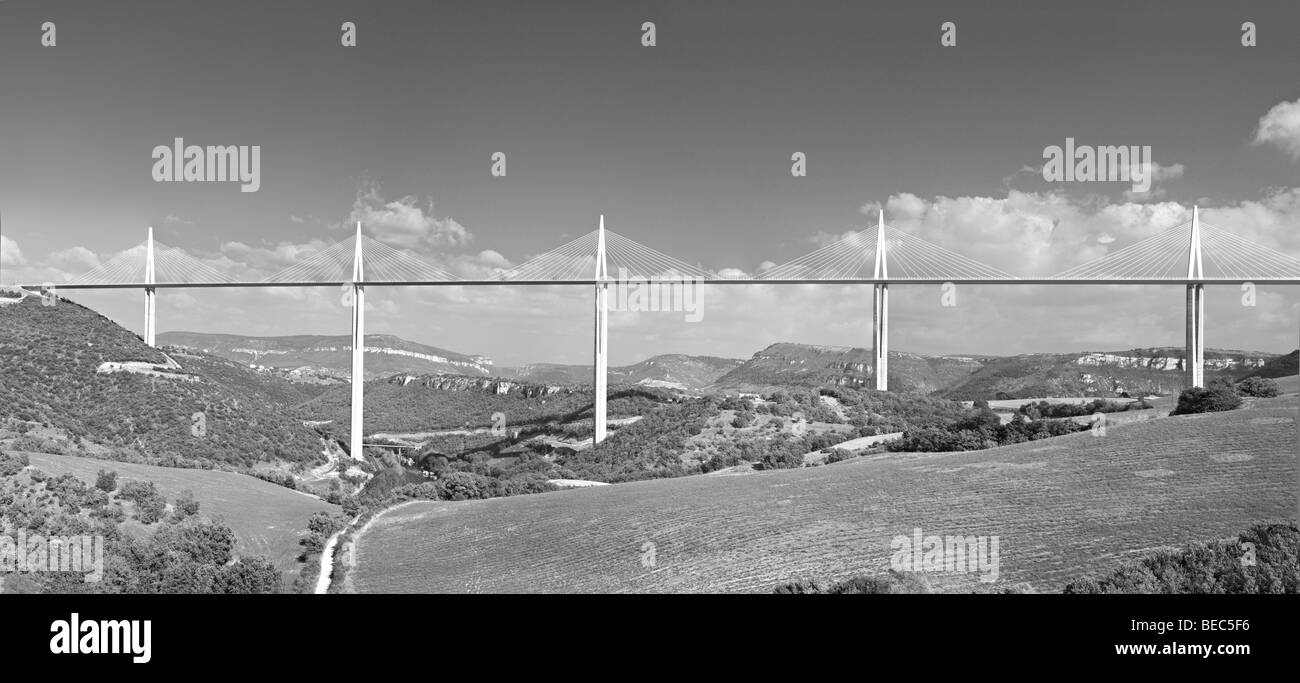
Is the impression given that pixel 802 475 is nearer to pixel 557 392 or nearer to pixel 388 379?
pixel 557 392

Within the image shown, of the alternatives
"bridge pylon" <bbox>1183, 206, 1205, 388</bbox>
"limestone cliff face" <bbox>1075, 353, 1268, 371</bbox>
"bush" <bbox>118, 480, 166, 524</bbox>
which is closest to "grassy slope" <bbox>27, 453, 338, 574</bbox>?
"bush" <bbox>118, 480, 166, 524</bbox>

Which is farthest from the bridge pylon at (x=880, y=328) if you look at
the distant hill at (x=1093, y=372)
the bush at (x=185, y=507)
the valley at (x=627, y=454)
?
the bush at (x=185, y=507)

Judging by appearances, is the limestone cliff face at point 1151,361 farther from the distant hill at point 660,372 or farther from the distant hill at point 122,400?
the distant hill at point 122,400

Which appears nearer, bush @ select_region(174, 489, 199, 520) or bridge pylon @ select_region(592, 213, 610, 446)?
bush @ select_region(174, 489, 199, 520)

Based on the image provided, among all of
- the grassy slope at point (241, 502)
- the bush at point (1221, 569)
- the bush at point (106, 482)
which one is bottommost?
the grassy slope at point (241, 502)

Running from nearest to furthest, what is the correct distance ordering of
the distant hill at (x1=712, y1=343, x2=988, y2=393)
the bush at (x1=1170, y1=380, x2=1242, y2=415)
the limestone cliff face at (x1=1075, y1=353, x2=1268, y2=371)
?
1. the bush at (x1=1170, y1=380, x2=1242, y2=415)
2. the limestone cliff face at (x1=1075, y1=353, x2=1268, y2=371)
3. the distant hill at (x1=712, y1=343, x2=988, y2=393)

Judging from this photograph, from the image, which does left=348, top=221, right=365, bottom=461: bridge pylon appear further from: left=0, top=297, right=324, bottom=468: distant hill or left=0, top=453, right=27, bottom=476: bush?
left=0, top=453, right=27, bottom=476: bush
